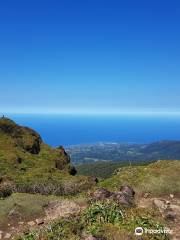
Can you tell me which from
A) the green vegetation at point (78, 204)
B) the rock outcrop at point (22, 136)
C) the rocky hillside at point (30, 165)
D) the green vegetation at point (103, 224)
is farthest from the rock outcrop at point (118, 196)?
the rock outcrop at point (22, 136)

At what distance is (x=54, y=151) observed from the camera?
54562 mm

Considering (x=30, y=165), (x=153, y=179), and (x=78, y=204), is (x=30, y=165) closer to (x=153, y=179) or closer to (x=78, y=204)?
(x=153, y=179)

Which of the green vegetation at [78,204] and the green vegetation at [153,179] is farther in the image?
the green vegetation at [153,179]

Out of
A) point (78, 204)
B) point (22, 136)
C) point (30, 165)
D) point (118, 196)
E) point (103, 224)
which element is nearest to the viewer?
point (103, 224)

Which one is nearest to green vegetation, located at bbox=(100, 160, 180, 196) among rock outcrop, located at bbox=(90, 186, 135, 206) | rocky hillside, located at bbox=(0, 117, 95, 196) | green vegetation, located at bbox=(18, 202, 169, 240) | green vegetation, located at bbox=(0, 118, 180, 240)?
green vegetation, located at bbox=(0, 118, 180, 240)

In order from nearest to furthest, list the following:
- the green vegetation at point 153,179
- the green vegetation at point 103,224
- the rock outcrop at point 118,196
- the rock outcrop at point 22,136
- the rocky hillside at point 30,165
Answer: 1. the green vegetation at point 103,224
2. the rock outcrop at point 118,196
3. the green vegetation at point 153,179
4. the rocky hillside at point 30,165
5. the rock outcrop at point 22,136

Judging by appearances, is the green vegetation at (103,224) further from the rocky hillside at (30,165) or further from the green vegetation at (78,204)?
the rocky hillside at (30,165)

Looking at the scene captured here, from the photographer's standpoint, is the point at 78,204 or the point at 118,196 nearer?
the point at 118,196

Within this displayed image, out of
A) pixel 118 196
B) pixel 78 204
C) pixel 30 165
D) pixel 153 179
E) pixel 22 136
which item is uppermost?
pixel 22 136

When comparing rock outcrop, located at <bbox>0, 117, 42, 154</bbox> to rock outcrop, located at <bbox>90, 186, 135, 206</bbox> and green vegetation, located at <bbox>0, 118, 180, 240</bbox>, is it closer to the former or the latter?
green vegetation, located at <bbox>0, 118, 180, 240</bbox>

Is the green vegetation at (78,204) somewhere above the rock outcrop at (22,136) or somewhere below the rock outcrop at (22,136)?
below

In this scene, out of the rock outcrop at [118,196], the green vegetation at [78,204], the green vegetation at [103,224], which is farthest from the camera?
the rock outcrop at [118,196]

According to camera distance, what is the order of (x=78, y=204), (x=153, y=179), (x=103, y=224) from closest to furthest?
(x=103, y=224)
(x=78, y=204)
(x=153, y=179)

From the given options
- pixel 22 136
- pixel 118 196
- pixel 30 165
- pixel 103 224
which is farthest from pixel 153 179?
pixel 22 136
